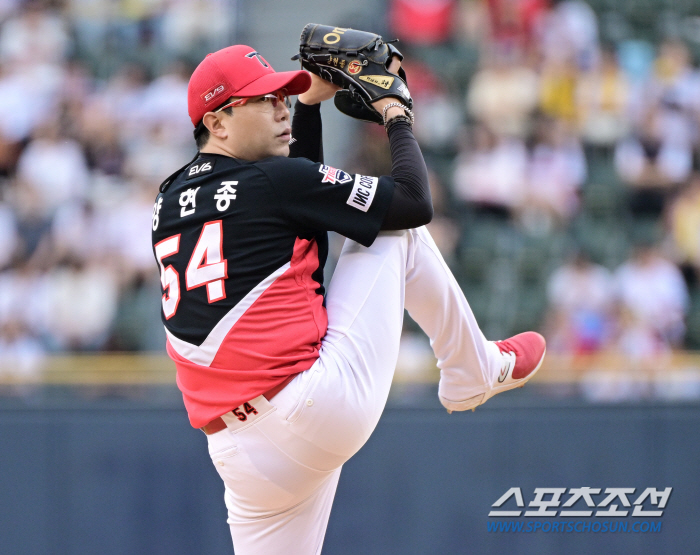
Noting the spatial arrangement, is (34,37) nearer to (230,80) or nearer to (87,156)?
(87,156)

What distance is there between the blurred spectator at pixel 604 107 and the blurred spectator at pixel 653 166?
20 cm

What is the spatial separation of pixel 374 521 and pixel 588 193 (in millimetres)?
3143

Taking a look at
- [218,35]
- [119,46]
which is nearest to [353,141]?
[218,35]

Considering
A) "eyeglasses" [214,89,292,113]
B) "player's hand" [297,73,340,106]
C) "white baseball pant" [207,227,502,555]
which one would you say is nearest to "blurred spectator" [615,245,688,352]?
"white baseball pant" [207,227,502,555]

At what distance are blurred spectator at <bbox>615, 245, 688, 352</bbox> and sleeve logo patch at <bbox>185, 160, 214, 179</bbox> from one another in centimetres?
380

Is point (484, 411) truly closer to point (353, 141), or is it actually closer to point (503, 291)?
point (503, 291)

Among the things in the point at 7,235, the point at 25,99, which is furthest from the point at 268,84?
the point at 25,99

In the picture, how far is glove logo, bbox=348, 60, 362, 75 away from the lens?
310cm

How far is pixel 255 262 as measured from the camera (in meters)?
2.79

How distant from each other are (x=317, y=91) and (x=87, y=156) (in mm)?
4186

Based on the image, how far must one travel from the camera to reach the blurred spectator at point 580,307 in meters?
5.99

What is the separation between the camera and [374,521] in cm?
488

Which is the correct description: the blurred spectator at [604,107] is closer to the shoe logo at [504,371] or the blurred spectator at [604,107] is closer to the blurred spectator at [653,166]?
the blurred spectator at [653,166]

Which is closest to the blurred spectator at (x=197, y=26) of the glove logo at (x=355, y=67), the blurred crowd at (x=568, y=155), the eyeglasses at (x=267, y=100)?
the blurred crowd at (x=568, y=155)
